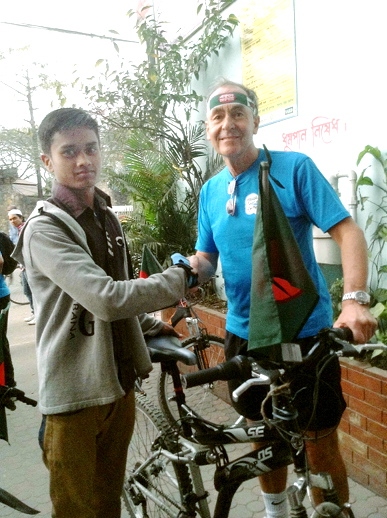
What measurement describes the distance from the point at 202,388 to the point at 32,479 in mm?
1733

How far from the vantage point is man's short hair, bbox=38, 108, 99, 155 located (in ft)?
5.71

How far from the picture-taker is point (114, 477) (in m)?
1.93

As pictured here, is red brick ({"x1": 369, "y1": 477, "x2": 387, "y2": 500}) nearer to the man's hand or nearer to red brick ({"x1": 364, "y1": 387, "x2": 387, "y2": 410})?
red brick ({"x1": 364, "y1": 387, "x2": 387, "y2": 410})

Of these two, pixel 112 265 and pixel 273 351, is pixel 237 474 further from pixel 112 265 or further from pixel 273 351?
pixel 112 265

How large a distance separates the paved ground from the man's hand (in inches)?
66.1

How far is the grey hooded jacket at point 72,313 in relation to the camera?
156cm

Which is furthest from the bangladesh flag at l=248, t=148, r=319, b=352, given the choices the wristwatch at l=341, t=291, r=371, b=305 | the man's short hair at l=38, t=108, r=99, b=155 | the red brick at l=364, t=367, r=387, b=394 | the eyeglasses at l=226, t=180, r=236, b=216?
the red brick at l=364, t=367, r=387, b=394

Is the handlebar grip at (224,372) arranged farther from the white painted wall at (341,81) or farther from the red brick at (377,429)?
the white painted wall at (341,81)

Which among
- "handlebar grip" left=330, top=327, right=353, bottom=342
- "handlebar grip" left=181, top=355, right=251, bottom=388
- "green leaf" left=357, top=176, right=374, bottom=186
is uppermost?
"green leaf" left=357, top=176, right=374, bottom=186

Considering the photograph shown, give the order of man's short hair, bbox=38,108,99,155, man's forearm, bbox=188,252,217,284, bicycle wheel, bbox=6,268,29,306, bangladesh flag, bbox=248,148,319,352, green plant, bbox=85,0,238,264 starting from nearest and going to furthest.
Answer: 1. bangladesh flag, bbox=248,148,319,352
2. man's short hair, bbox=38,108,99,155
3. man's forearm, bbox=188,252,217,284
4. green plant, bbox=85,0,238,264
5. bicycle wheel, bbox=6,268,29,306

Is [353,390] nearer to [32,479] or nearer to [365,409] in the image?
[365,409]

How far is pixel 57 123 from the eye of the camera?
174 cm

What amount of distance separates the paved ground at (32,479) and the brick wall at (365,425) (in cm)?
12

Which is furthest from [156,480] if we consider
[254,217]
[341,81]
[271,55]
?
[271,55]
